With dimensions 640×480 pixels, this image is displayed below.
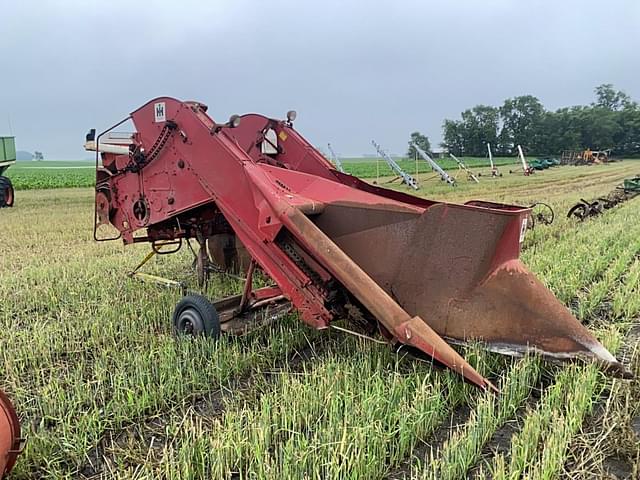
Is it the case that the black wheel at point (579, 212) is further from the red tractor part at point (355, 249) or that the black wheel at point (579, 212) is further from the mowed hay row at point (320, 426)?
the mowed hay row at point (320, 426)

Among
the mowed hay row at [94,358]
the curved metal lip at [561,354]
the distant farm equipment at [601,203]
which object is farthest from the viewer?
the distant farm equipment at [601,203]

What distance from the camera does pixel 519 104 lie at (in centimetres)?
8362

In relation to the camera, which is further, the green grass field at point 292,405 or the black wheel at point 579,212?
the black wheel at point 579,212

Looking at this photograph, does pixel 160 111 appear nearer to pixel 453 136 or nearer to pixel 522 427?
pixel 522 427

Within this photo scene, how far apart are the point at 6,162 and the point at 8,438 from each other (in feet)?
58.5

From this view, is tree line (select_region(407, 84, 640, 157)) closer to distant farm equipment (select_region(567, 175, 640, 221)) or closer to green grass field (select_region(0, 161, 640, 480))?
distant farm equipment (select_region(567, 175, 640, 221))

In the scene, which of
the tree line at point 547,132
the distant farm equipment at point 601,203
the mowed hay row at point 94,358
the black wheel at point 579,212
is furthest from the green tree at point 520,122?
the mowed hay row at point 94,358

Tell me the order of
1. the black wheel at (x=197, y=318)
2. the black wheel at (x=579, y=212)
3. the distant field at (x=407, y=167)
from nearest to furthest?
the black wheel at (x=197, y=318), the black wheel at (x=579, y=212), the distant field at (x=407, y=167)

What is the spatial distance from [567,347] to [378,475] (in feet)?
4.54

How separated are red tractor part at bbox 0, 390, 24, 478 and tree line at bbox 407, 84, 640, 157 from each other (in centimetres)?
7322

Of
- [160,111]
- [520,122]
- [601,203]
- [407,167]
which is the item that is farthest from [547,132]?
[160,111]

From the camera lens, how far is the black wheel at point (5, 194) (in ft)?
49.9

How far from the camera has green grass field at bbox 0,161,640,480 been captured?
7.27 ft

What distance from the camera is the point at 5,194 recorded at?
15.4m
